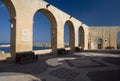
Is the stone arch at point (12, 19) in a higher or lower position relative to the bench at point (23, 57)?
higher

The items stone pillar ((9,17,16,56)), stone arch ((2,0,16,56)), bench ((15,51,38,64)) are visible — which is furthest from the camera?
stone pillar ((9,17,16,56))

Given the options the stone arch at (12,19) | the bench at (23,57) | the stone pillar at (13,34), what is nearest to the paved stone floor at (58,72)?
the bench at (23,57)

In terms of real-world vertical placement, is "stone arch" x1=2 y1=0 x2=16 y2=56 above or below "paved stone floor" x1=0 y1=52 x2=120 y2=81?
above

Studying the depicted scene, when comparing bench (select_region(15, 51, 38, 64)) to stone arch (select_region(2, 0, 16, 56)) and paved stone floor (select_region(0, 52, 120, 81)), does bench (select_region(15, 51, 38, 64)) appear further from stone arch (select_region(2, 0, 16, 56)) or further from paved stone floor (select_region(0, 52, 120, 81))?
paved stone floor (select_region(0, 52, 120, 81))

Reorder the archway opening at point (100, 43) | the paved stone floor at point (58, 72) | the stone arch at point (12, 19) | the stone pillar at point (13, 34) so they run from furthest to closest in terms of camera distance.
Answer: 1. the archway opening at point (100, 43)
2. the stone pillar at point (13, 34)
3. the stone arch at point (12, 19)
4. the paved stone floor at point (58, 72)

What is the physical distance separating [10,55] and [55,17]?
6730 mm

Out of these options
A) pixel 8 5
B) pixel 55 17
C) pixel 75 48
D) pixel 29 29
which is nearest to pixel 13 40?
pixel 29 29

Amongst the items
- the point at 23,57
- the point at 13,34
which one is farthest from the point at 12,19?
the point at 23,57

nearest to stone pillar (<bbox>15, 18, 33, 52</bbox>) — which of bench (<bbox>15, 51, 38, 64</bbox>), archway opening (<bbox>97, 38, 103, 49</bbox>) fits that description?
bench (<bbox>15, 51, 38, 64</bbox>)

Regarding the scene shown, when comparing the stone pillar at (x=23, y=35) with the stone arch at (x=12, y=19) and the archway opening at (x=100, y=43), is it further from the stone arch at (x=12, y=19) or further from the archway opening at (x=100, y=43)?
the archway opening at (x=100, y=43)

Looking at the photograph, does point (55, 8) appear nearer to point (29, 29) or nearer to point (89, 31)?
point (29, 29)

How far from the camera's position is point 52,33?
648 inches

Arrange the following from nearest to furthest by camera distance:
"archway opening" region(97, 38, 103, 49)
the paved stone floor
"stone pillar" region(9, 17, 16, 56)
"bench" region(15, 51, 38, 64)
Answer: the paved stone floor → "bench" region(15, 51, 38, 64) → "stone pillar" region(9, 17, 16, 56) → "archway opening" region(97, 38, 103, 49)

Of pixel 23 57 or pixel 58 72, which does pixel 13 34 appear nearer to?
pixel 23 57
